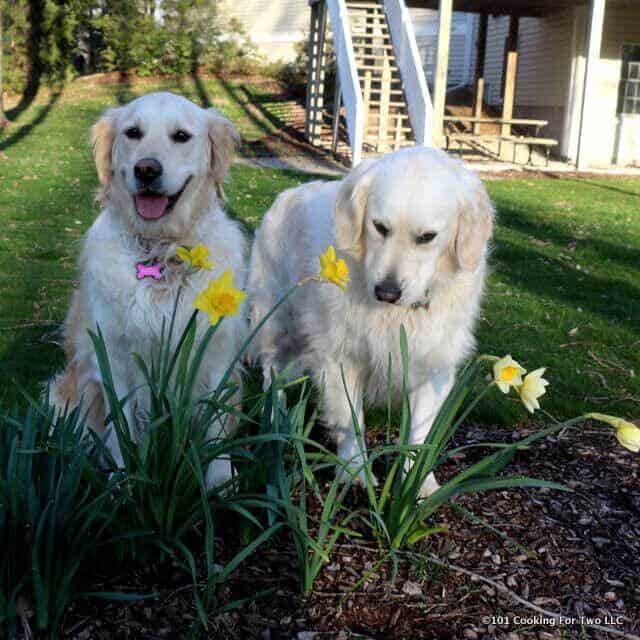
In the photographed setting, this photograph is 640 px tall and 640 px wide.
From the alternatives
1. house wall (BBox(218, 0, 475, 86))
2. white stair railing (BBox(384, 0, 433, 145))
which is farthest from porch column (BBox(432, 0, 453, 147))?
house wall (BBox(218, 0, 475, 86))

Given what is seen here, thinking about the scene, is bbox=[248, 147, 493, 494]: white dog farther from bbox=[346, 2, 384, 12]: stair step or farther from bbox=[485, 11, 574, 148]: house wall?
bbox=[485, 11, 574, 148]: house wall

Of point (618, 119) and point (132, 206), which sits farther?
point (618, 119)

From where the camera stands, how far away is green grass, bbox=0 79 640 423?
14.7 ft

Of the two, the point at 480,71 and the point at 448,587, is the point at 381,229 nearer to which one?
the point at 448,587

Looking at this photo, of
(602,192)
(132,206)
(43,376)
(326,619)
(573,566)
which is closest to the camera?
(326,619)

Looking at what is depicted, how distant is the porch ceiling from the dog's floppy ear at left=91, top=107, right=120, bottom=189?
1562 centimetres

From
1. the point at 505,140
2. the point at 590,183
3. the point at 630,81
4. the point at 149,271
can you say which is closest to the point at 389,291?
the point at 149,271

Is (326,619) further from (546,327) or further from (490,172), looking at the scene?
(490,172)

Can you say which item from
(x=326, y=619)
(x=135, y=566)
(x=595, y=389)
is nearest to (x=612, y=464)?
(x=595, y=389)

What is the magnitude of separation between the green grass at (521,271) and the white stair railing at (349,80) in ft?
4.27

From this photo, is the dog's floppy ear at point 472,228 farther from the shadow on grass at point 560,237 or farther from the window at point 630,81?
the window at point 630,81

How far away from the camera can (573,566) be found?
8.00 ft

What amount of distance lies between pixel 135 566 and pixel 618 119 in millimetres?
18494

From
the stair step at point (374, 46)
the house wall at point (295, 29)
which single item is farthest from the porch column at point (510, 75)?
the house wall at point (295, 29)
